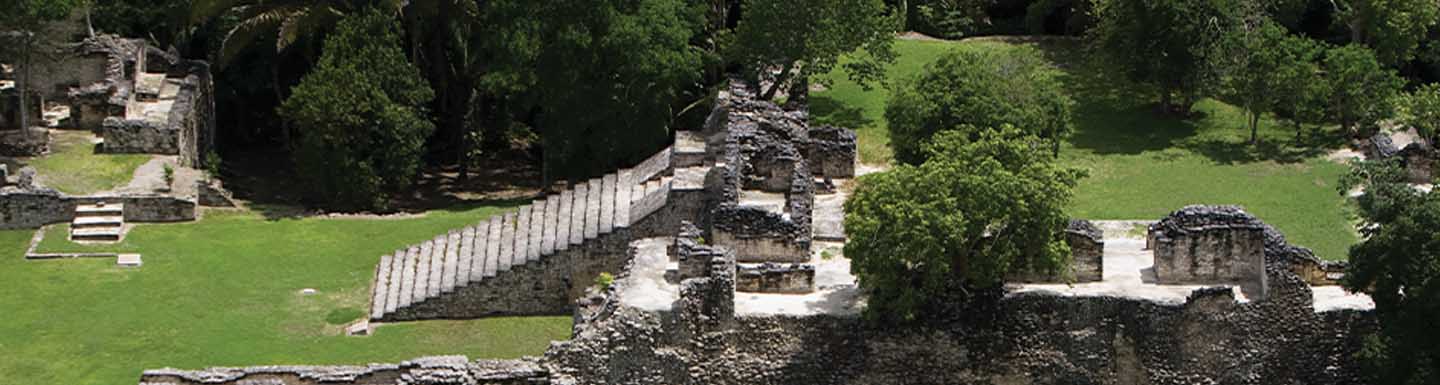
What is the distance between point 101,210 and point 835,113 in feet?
71.1

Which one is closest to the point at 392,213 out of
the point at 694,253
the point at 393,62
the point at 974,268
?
the point at 393,62

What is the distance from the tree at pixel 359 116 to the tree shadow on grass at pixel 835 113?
38.6ft

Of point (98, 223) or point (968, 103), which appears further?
point (98, 223)

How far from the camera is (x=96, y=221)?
69.1 meters

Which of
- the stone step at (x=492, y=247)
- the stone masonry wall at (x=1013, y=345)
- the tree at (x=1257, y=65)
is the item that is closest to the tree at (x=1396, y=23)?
the tree at (x=1257, y=65)

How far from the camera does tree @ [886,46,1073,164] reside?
67500mm

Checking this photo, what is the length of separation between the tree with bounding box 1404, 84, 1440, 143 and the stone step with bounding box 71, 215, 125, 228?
3380cm

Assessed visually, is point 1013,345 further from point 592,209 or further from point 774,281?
point 592,209

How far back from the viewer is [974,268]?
57.0 m

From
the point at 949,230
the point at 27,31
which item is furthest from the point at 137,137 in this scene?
the point at 949,230

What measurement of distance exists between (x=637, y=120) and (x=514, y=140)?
37.8 feet

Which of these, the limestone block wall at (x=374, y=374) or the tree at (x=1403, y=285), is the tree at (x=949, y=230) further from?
the limestone block wall at (x=374, y=374)

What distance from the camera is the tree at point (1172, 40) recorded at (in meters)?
76.4

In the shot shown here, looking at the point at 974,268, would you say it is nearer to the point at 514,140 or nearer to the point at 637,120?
the point at 637,120
